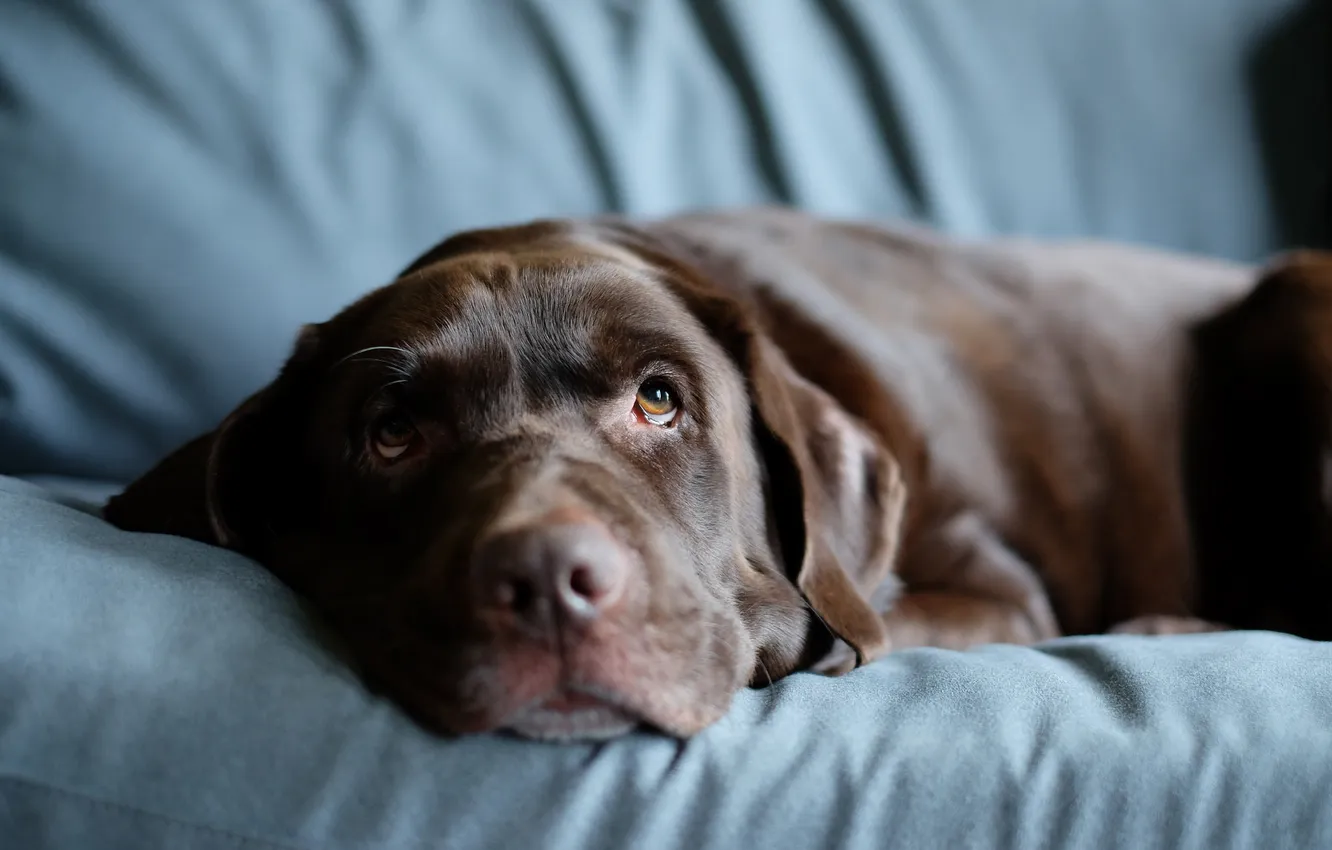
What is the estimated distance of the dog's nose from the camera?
1312 millimetres

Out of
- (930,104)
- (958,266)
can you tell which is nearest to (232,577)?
(958,266)

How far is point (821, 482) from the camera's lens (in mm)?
1955

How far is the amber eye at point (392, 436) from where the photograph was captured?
174 cm

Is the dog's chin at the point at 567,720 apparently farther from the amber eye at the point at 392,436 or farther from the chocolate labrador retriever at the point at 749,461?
the amber eye at the point at 392,436

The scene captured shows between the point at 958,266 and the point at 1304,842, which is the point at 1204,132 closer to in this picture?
the point at 958,266

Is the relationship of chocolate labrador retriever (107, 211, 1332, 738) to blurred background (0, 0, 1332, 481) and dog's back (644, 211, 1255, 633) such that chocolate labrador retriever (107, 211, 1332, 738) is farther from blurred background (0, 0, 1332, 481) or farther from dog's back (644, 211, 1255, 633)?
blurred background (0, 0, 1332, 481)

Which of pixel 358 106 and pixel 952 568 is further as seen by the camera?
pixel 358 106

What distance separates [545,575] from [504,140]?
1.85 metres

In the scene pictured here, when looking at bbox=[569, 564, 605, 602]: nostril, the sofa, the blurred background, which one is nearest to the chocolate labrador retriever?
bbox=[569, 564, 605, 602]: nostril

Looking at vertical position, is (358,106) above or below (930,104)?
above

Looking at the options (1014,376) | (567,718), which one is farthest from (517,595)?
(1014,376)

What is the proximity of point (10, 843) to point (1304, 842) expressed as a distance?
1.31 m

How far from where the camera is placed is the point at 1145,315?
2793 mm

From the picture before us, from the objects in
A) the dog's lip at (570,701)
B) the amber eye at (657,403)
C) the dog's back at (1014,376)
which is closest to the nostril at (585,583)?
the dog's lip at (570,701)
